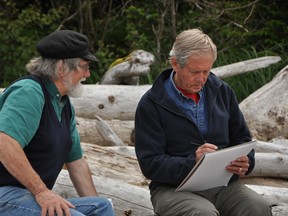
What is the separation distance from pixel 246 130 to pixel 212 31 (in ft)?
20.4

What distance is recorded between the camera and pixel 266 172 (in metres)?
6.20

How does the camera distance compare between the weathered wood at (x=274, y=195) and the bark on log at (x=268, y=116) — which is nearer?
the weathered wood at (x=274, y=195)

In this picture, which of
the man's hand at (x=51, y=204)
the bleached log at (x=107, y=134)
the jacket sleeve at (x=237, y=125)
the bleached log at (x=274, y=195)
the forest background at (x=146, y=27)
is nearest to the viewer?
the man's hand at (x=51, y=204)

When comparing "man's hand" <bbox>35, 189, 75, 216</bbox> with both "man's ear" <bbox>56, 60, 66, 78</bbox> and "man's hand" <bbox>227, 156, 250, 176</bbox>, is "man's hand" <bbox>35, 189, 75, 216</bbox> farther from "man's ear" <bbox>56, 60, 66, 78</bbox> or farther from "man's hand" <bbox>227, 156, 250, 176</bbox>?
"man's hand" <bbox>227, 156, 250, 176</bbox>

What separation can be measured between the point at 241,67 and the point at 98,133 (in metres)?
2.01

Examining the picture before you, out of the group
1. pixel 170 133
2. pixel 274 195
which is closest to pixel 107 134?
pixel 274 195

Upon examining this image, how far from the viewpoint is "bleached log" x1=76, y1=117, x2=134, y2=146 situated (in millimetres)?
7273

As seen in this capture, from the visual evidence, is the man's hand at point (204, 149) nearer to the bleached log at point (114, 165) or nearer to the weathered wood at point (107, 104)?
the bleached log at point (114, 165)

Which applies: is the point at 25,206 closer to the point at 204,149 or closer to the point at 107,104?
the point at 204,149

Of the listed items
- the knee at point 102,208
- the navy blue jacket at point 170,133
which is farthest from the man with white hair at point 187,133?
the knee at point 102,208

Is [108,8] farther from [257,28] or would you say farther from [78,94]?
[78,94]

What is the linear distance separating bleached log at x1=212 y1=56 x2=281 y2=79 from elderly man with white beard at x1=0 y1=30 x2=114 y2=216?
166 inches

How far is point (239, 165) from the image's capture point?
171 inches

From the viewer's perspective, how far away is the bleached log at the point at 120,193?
16.9ft
